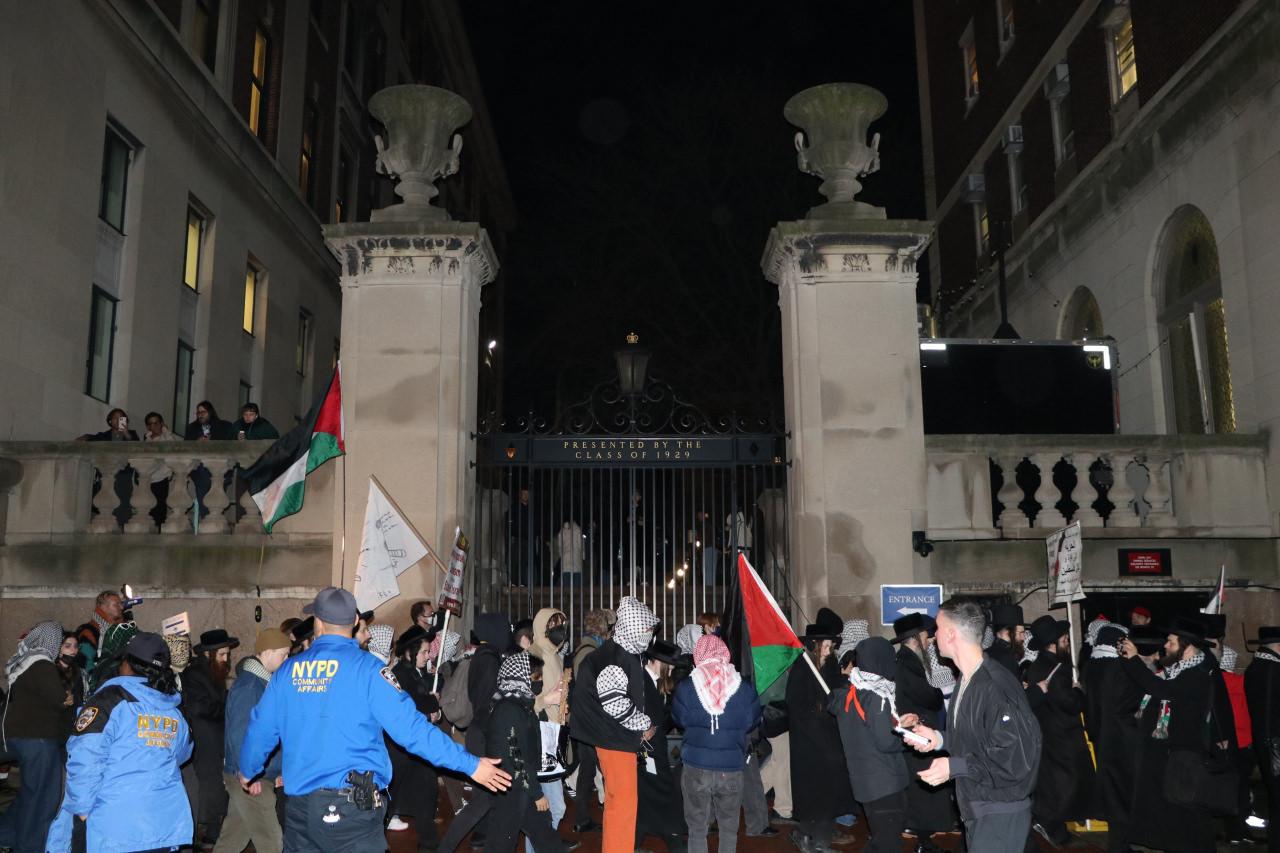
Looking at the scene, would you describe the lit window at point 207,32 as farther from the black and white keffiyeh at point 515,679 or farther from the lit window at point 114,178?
the black and white keffiyeh at point 515,679

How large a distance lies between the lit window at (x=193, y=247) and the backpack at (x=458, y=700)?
14.4 metres

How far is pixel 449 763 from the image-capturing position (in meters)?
5.27

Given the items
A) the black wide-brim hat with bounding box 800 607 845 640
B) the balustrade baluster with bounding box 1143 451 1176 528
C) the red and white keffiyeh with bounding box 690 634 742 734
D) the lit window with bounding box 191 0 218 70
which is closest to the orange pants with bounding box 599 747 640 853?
the red and white keffiyeh with bounding box 690 634 742 734

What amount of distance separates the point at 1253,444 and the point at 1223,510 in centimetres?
103

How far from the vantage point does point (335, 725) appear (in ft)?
17.1

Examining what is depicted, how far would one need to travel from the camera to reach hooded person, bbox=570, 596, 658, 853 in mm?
7680

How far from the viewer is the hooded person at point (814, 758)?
890 cm

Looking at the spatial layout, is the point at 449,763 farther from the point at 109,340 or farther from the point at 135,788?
the point at 109,340

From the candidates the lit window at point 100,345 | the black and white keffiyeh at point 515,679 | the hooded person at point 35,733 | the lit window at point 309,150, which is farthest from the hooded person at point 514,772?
the lit window at point 309,150

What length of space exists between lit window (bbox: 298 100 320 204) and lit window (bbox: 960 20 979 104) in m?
16.8

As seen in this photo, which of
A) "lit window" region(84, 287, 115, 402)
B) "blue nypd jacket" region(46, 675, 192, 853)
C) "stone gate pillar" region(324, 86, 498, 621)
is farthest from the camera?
"lit window" region(84, 287, 115, 402)

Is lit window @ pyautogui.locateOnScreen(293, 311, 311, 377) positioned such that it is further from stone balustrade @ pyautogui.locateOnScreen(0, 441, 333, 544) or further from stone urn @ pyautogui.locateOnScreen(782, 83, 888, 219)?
stone urn @ pyautogui.locateOnScreen(782, 83, 888, 219)

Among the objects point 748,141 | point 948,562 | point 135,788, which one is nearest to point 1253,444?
point 948,562

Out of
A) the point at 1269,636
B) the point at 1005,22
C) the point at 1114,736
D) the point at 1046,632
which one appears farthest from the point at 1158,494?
the point at 1005,22
